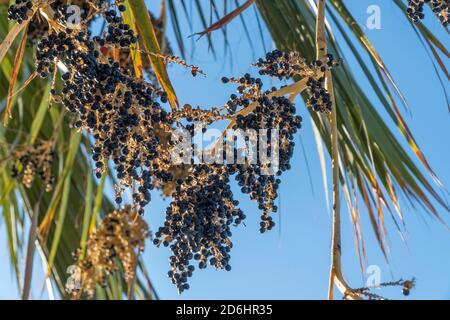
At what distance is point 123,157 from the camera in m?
1.05

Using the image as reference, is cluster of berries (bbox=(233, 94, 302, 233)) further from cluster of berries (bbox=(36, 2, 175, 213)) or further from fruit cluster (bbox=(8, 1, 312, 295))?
cluster of berries (bbox=(36, 2, 175, 213))

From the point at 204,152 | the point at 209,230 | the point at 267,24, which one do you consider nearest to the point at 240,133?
the point at 204,152

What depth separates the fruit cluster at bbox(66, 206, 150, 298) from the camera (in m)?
2.26

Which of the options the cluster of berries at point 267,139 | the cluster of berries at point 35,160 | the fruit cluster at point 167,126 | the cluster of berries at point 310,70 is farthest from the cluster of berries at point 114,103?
the cluster of berries at point 35,160

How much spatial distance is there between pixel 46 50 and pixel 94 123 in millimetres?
145

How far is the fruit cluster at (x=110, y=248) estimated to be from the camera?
7.43ft

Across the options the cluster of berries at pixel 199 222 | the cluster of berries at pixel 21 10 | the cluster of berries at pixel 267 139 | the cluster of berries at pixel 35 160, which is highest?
the cluster of berries at pixel 35 160

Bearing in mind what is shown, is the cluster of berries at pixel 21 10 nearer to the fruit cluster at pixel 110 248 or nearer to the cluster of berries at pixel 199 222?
the cluster of berries at pixel 199 222

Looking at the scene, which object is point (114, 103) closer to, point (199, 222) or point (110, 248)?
point (199, 222)

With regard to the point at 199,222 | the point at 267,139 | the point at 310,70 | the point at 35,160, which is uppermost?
the point at 35,160

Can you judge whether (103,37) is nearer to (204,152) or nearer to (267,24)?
(204,152)

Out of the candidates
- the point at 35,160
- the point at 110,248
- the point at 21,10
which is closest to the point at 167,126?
the point at 21,10

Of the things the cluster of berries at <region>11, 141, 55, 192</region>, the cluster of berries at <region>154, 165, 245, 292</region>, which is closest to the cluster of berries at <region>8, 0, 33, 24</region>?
the cluster of berries at <region>154, 165, 245, 292</region>

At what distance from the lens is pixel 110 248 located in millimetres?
2350
